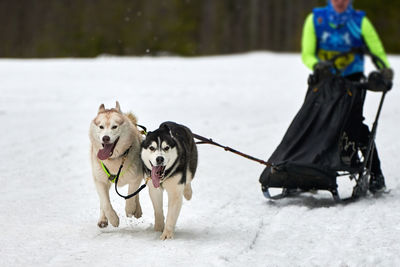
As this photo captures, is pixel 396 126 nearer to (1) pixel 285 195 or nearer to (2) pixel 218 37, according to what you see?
(1) pixel 285 195

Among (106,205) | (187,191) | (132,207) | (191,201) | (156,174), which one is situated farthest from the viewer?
(191,201)

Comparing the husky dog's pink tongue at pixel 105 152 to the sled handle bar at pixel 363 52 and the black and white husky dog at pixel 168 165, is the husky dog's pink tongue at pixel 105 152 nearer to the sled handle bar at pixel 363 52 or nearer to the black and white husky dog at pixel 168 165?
the black and white husky dog at pixel 168 165

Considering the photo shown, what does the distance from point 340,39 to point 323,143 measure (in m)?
1.06

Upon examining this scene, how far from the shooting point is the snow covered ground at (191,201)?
148 inches

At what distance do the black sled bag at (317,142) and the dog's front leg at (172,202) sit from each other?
118 cm

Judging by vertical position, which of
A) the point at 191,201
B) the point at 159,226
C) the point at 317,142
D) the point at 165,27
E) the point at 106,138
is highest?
the point at 106,138

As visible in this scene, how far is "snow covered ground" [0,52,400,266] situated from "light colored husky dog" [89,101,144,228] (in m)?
0.30

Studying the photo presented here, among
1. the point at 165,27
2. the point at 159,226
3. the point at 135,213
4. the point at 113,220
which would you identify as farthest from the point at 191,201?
the point at 165,27

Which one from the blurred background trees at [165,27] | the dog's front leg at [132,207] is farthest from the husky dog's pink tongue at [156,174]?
the blurred background trees at [165,27]

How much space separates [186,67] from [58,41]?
767 inches

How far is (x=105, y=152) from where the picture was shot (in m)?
4.00

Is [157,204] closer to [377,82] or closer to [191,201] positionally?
[191,201]

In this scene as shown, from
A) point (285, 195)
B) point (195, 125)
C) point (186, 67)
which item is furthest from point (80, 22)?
point (285, 195)

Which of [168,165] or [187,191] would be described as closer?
[168,165]
